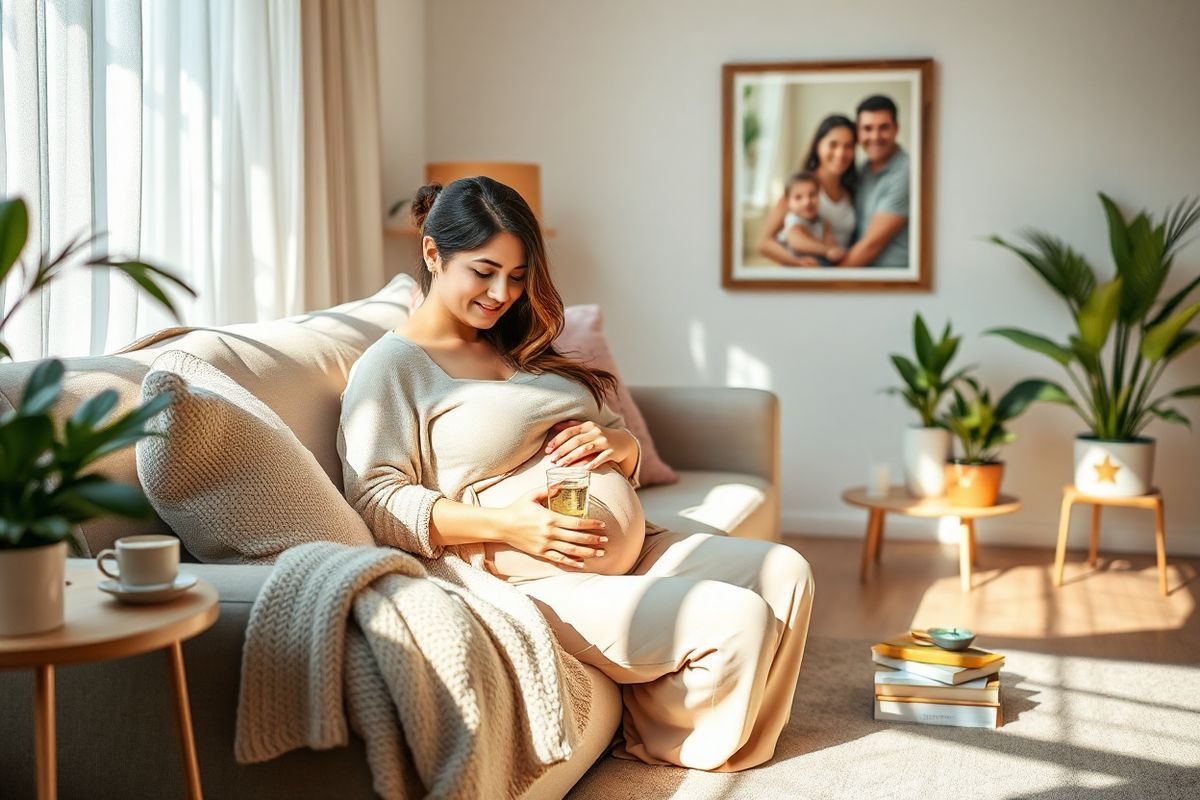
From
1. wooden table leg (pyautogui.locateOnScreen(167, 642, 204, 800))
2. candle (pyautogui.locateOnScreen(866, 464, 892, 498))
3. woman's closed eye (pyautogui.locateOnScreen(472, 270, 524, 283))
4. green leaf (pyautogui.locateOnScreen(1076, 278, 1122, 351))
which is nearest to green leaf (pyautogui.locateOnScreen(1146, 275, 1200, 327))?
→ green leaf (pyautogui.locateOnScreen(1076, 278, 1122, 351))

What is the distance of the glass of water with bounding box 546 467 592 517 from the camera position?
200cm

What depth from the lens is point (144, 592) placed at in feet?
4.31

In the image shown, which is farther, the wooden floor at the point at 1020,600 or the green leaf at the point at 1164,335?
the green leaf at the point at 1164,335

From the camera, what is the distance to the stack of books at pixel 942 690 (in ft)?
8.05

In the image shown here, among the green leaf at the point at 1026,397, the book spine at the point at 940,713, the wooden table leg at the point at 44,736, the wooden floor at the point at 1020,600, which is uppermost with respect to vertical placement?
the green leaf at the point at 1026,397

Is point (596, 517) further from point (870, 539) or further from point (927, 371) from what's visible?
point (927, 371)

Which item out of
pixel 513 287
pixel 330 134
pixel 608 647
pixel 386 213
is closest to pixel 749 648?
pixel 608 647

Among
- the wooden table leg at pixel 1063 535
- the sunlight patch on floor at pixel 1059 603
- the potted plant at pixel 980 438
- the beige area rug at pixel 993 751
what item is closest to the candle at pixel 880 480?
the potted plant at pixel 980 438

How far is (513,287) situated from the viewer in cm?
222

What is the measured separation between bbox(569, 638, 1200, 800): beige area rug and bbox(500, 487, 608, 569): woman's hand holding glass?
16.5 inches

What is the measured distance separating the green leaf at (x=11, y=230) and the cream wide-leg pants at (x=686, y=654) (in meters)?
1.10

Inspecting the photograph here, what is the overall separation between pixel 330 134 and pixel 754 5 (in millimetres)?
1651

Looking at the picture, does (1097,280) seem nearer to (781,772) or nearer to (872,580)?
(872,580)

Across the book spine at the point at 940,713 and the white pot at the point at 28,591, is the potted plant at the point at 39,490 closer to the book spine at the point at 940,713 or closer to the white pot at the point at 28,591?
the white pot at the point at 28,591
